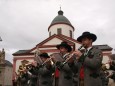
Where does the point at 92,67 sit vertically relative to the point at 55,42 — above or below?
below

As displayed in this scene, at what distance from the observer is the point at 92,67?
5113mm

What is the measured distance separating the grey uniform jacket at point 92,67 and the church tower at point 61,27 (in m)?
38.2

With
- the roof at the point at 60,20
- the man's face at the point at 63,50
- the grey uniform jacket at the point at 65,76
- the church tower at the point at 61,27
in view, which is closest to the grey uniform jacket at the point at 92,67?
the grey uniform jacket at the point at 65,76

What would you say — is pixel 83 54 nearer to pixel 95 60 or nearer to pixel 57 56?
pixel 95 60

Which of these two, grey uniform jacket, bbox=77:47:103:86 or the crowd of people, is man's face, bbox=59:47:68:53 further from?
grey uniform jacket, bbox=77:47:103:86

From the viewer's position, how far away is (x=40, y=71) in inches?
321

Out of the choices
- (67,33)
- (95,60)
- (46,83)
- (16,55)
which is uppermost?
(67,33)

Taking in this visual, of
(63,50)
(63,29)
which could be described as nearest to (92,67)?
(63,50)

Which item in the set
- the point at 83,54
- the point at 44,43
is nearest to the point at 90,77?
the point at 83,54

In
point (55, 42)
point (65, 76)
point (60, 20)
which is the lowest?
point (65, 76)

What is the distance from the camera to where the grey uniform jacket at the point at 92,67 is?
16.7 feet

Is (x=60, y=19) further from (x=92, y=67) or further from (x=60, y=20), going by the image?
(x=92, y=67)

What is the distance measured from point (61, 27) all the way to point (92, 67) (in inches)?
1537

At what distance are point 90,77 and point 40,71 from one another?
3189mm
